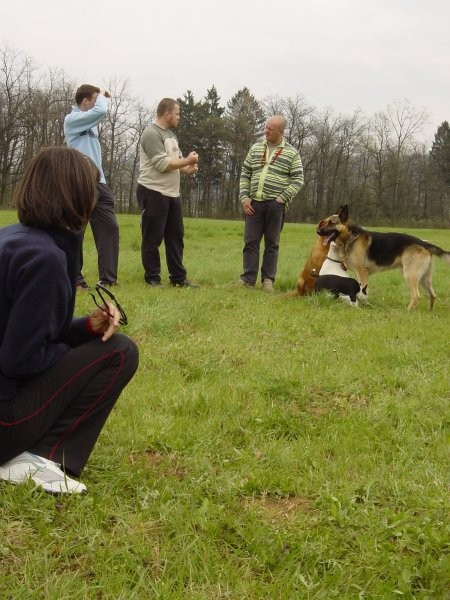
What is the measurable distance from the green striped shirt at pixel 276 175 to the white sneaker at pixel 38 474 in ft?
21.2

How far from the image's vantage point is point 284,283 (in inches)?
352

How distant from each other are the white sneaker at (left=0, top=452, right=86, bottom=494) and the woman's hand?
0.63m

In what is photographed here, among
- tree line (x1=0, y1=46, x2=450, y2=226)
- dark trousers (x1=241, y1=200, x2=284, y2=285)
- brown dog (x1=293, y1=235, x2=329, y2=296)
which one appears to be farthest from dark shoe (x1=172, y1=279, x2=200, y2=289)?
tree line (x1=0, y1=46, x2=450, y2=226)

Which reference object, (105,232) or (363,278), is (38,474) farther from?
(363,278)

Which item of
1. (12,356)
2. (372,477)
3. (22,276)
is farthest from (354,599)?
(22,276)

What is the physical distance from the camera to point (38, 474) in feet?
7.81

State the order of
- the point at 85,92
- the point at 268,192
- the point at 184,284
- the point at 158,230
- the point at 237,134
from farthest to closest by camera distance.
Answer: the point at 237,134 → the point at 268,192 → the point at 184,284 → the point at 158,230 → the point at 85,92

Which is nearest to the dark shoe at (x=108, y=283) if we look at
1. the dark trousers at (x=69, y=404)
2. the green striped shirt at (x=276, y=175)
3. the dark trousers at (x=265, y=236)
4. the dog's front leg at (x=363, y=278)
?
the dark trousers at (x=265, y=236)

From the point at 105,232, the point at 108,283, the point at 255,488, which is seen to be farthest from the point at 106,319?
the point at 108,283

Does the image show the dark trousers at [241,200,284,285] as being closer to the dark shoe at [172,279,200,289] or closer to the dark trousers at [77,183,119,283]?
the dark shoe at [172,279,200,289]

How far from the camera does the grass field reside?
1.96 m

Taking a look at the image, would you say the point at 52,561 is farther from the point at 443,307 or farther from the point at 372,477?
the point at 443,307

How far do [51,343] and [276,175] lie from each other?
6400 mm

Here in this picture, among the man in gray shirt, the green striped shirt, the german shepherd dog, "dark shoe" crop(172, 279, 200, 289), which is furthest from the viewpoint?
the green striped shirt
